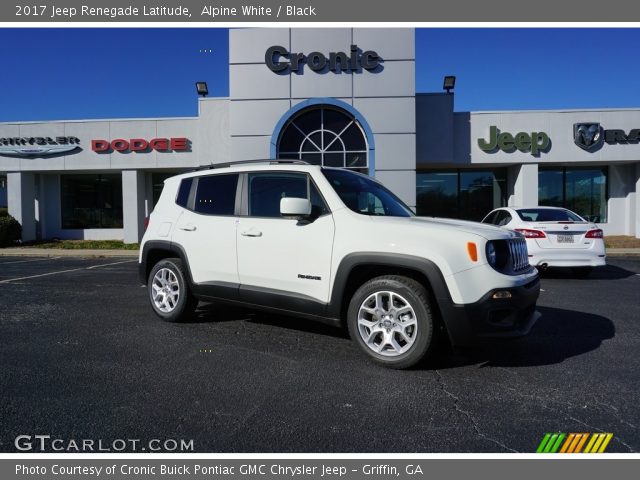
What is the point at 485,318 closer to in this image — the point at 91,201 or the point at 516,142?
the point at 516,142

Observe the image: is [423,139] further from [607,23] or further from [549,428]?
[549,428]

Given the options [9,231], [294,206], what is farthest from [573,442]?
[9,231]

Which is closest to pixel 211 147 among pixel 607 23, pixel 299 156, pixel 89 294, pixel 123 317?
pixel 299 156

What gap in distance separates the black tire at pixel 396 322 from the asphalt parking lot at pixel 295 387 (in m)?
0.15

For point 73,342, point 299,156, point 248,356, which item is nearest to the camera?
point 248,356

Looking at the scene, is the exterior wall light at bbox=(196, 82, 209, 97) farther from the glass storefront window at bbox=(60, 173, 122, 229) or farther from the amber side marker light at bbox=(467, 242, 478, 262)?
the amber side marker light at bbox=(467, 242, 478, 262)

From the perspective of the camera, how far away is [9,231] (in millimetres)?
19047

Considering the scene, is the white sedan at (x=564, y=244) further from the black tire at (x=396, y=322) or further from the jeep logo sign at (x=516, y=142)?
the jeep logo sign at (x=516, y=142)

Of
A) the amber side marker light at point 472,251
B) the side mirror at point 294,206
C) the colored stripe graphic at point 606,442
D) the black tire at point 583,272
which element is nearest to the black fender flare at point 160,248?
the side mirror at point 294,206

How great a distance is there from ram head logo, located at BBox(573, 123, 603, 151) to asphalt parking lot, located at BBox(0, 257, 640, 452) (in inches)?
594

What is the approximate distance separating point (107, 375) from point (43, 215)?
21763 millimetres

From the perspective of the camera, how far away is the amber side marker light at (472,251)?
3.44 m

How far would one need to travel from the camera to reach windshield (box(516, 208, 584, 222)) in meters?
8.95

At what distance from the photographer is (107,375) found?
3613mm
